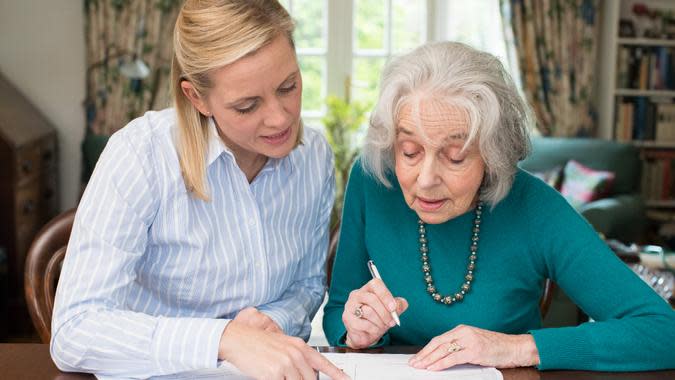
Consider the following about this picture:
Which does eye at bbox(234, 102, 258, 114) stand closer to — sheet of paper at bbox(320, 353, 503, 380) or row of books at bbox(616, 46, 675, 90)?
sheet of paper at bbox(320, 353, 503, 380)

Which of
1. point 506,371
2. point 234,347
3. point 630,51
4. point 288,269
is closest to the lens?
point 234,347

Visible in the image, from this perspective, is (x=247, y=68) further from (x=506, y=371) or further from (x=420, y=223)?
(x=506, y=371)

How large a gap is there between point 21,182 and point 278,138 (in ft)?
11.6

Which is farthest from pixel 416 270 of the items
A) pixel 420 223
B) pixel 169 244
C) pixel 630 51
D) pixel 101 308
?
pixel 630 51

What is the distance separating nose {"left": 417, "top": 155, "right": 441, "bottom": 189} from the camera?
1.57 meters

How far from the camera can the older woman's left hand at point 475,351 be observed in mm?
1471

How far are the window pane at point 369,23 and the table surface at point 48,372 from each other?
4.71 metres

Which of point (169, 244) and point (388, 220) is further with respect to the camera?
point (388, 220)

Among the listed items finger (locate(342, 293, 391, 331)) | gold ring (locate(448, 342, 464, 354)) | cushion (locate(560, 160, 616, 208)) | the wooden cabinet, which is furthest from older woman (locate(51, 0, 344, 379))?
cushion (locate(560, 160, 616, 208))

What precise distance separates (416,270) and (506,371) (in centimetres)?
36

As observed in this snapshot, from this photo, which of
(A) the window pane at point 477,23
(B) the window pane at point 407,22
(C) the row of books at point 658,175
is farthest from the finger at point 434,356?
(C) the row of books at point 658,175

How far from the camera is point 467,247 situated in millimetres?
1767

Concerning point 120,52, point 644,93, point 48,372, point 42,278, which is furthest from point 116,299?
point 644,93

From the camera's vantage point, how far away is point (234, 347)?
138 centimetres
